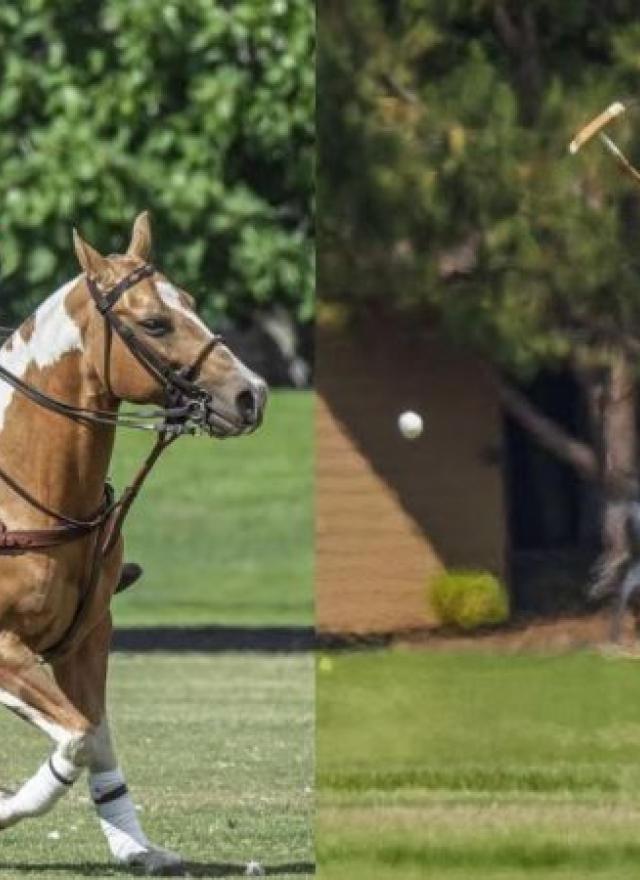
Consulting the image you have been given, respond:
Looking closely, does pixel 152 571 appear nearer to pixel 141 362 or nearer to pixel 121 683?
pixel 121 683

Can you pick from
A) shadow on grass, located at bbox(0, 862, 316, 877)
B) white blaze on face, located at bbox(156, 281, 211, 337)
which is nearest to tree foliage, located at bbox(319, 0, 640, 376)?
white blaze on face, located at bbox(156, 281, 211, 337)

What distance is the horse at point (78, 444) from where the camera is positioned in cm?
936

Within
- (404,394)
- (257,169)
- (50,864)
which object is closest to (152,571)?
(257,169)

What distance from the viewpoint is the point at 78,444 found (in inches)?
376

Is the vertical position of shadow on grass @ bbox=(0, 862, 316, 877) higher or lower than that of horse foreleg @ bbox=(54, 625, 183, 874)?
lower

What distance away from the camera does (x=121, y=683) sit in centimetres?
2028

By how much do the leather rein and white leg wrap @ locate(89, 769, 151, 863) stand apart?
19.1 inches

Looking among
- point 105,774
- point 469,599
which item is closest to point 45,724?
point 105,774

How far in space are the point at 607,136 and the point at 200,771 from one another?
6919mm

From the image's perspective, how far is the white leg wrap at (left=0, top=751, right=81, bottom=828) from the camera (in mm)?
9281

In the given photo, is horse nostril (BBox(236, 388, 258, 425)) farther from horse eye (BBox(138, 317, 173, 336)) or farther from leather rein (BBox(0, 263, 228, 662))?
horse eye (BBox(138, 317, 173, 336))

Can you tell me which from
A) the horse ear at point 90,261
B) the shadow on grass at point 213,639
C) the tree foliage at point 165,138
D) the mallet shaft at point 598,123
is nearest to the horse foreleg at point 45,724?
the horse ear at point 90,261

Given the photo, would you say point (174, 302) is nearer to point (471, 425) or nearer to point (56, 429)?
point (56, 429)

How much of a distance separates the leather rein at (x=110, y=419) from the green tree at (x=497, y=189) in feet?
6.79
